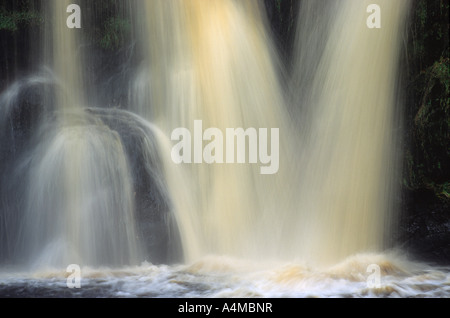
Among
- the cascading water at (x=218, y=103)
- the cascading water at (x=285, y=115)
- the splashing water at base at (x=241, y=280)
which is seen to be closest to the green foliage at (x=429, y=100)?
the cascading water at (x=285, y=115)

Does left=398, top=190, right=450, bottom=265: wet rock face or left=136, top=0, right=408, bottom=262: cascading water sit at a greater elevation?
left=136, top=0, right=408, bottom=262: cascading water

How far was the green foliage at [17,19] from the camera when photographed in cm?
773

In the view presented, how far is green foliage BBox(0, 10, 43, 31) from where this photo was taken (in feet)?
25.3

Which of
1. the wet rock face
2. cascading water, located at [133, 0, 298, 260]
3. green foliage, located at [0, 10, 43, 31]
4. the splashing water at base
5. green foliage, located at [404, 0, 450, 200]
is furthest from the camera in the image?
green foliage, located at [0, 10, 43, 31]

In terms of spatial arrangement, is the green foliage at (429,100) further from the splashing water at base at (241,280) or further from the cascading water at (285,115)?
the splashing water at base at (241,280)

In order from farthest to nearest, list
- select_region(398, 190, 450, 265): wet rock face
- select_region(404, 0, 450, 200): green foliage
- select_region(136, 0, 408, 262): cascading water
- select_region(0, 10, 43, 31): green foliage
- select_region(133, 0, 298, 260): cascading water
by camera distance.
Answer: select_region(0, 10, 43, 31): green foliage → select_region(133, 0, 298, 260): cascading water → select_region(136, 0, 408, 262): cascading water → select_region(398, 190, 450, 265): wet rock face → select_region(404, 0, 450, 200): green foliage

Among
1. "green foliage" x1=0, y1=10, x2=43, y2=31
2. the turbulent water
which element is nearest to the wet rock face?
the turbulent water

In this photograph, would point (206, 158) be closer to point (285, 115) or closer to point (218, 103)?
point (218, 103)

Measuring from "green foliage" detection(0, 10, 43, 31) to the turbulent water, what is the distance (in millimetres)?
202

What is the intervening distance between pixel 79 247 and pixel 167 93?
7.94ft

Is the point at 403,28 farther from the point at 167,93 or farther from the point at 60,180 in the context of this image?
the point at 60,180

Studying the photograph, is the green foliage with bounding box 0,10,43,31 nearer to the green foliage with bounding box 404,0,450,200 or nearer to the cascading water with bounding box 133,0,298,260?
the cascading water with bounding box 133,0,298,260

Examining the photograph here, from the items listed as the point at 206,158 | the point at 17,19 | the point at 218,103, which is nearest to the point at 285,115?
the point at 218,103
